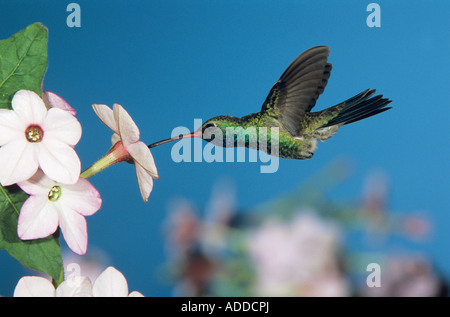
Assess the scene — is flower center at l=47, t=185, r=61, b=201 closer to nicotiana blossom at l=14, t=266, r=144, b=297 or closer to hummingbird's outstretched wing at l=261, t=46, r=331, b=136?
nicotiana blossom at l=14, t=266, r=144, b=297

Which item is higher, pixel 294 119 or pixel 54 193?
pixel 294 119

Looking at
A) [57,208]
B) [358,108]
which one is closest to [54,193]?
[57,208]

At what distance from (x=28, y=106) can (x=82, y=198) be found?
8cm

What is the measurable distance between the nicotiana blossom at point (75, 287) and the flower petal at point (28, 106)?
0.11 m

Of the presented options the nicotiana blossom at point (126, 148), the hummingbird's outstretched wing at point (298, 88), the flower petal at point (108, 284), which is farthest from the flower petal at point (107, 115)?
the hummingbird's outstretched wing at point (298, 88)

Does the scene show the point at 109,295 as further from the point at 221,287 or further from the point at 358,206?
the point at 358,206

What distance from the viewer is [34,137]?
301 millimetres

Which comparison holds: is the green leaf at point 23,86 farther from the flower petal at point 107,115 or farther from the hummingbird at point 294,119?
the hummingbird at point 294,119

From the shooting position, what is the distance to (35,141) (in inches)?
11.8

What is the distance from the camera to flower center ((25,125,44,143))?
300 millimetres

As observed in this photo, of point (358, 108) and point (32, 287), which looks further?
point (358, 108)

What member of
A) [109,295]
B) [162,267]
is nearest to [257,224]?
[162,267]

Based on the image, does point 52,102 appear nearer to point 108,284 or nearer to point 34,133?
point 34,133
